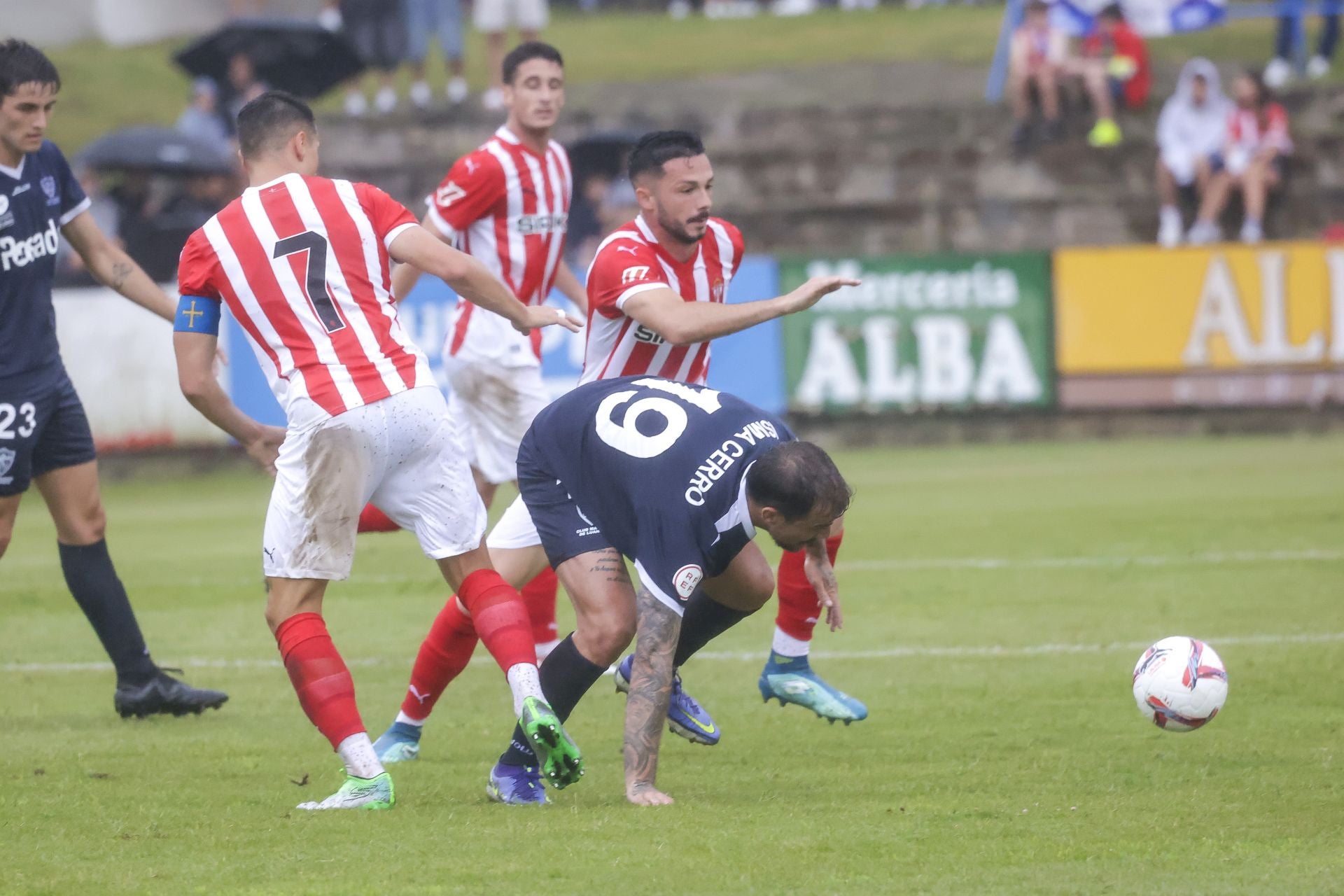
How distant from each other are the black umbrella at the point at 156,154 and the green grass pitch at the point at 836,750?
8121 mm

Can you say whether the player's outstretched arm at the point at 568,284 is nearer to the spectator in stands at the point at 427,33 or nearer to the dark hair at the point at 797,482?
the dark hair at the point at 797,482

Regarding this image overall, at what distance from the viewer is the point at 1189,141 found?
2058cm

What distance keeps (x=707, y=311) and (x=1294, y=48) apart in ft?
65.8

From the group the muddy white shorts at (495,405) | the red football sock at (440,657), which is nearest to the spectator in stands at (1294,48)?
the muddy white shorts at (495,405)

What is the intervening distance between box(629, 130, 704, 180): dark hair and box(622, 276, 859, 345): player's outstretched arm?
54 cm

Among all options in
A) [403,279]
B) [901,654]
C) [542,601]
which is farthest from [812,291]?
[901,654]

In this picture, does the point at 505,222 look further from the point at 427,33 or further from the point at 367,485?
the point at 427,33

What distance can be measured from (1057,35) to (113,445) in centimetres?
1190

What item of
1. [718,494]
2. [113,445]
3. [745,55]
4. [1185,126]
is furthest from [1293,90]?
[718,494]

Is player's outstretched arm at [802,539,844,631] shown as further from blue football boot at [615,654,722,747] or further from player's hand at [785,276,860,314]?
blue football boot at [615,654,722,747]

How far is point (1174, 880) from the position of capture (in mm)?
4355

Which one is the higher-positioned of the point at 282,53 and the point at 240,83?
the point at 282,53

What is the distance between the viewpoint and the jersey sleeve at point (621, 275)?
20.6ft

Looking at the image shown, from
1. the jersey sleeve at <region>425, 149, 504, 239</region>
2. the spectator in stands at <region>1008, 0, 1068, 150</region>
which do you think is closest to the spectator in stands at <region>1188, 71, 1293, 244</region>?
the spectator in stands at <region>1008, 0, 1068, 150</region>
